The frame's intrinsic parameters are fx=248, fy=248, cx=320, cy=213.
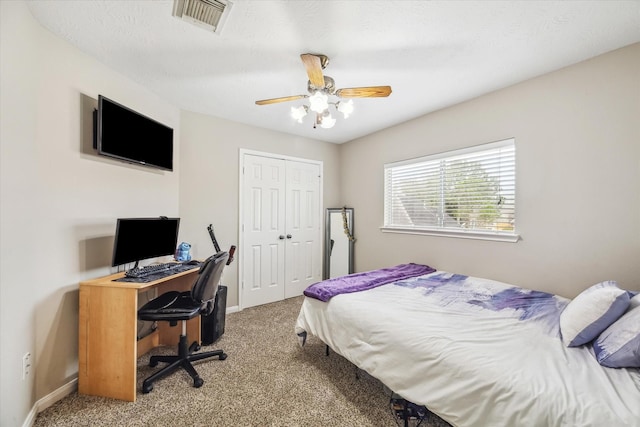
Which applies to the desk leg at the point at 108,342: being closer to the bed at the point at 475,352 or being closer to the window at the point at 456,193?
the bed at the point at 475,352

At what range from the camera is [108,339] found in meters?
1.76

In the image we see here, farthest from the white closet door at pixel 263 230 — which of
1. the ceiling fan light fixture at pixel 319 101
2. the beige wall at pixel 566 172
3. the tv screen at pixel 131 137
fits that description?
the beige wall at pixel 566 172

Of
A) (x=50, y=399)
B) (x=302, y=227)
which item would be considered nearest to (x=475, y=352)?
(x=50, y=399)

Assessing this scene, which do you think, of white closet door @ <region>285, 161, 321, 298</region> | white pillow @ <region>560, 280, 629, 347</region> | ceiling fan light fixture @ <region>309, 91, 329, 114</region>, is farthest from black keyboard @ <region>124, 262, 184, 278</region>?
white pillow @ <region>560, 280, 629, 347</region>

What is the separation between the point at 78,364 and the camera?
186cm

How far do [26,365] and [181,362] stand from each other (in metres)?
0.87

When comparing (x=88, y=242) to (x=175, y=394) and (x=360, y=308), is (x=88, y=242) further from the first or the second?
(x=360, y=308)

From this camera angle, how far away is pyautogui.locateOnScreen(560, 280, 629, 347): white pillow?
1273mm

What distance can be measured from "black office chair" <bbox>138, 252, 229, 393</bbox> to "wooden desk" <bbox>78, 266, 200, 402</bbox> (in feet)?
0.40

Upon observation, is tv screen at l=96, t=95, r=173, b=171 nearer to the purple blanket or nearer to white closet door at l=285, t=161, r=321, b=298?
white closet door at l=285, t=161, r=321, b=298

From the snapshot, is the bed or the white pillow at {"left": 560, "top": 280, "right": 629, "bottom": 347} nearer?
the bed

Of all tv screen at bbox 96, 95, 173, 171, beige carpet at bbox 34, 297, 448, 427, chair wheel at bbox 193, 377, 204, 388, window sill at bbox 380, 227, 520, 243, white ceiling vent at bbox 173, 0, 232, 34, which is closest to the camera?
white ceiling vent at bbox 173, 0, 232, 34

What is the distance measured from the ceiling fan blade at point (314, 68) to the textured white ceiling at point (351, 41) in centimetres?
18

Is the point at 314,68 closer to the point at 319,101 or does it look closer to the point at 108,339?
the point at 319,101
